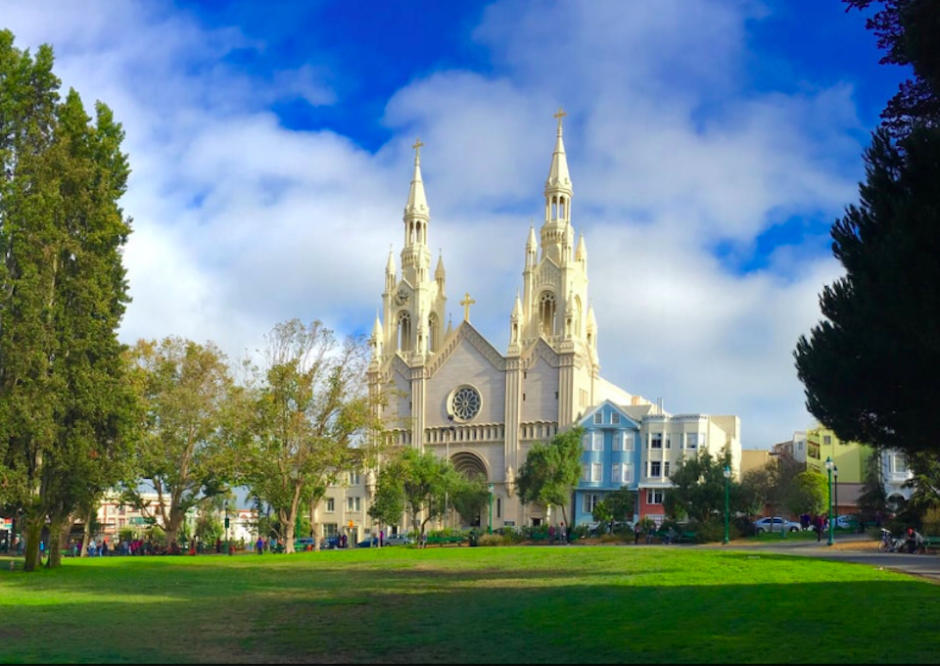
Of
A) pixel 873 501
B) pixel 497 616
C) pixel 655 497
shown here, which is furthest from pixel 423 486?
pixel 497 616

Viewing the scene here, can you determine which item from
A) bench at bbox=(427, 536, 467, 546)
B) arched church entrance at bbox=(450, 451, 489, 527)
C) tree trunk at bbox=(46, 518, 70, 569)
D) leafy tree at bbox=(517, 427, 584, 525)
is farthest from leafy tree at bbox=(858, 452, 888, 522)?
tree trunk at bbox=(46, 518, 70, 569)

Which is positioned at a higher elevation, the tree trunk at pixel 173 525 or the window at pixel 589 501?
the window at pixel 589 501

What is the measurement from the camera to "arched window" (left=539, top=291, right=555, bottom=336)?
104812 mm

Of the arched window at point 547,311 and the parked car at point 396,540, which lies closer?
the parked car at point 396,540

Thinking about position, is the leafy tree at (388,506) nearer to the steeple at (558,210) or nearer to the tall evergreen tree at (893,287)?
the steeple at (558,210)

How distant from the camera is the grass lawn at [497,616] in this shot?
14.3 m

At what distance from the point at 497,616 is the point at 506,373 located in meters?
84.0

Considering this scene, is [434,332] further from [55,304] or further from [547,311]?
[55,304]

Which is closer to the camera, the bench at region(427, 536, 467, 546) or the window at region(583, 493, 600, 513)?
the bench at region(427, 536, 467, 546)

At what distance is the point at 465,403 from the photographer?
104062mm

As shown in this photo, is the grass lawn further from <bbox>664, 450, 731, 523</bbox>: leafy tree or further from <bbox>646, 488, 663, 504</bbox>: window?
<bbox>646, 488, 663, 504</bbox>: window

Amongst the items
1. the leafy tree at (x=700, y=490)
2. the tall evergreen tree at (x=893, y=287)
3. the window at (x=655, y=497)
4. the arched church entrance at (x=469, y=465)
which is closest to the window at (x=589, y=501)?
the window at (x=655, y=497)

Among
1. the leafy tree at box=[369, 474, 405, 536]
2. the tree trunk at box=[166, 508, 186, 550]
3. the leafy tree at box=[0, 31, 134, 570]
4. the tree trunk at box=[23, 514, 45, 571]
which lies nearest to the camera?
the leafy tree at box=[0, 31, 134, 570]

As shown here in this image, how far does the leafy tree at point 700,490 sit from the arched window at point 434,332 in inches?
1771
